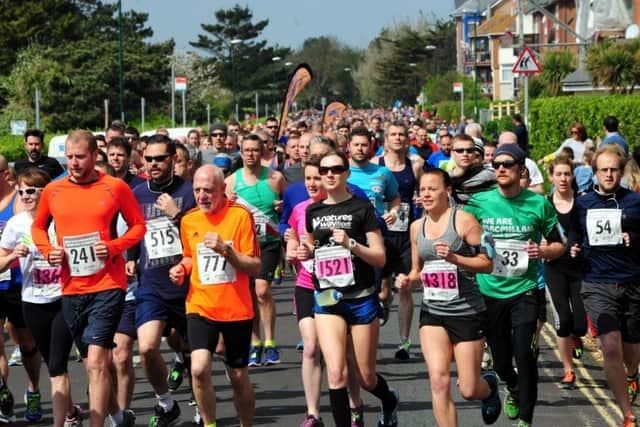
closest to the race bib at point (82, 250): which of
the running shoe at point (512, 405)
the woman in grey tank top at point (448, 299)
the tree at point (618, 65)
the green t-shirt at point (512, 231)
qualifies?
the woman in grey tank top at point (448, 299)

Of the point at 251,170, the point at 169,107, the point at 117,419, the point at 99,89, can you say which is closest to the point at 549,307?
the point at 251,170

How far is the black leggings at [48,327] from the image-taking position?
8.27 m

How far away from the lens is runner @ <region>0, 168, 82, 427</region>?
8078 mm

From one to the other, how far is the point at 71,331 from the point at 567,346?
14.5 feet

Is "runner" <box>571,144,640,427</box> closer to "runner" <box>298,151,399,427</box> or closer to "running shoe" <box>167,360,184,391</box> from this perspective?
"runner" <box>298,151,399,427</box>

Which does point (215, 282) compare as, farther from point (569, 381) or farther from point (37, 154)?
point (37, 154)

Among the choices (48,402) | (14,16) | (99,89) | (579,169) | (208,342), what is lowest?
(48,402)

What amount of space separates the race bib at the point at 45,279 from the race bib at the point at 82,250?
76cm

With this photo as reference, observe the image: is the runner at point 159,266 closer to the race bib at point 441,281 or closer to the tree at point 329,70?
the race bib at point 441,281

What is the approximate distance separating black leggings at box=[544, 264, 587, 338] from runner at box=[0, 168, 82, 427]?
13.5 ft

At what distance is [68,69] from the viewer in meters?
77.5

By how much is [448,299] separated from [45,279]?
288 cm

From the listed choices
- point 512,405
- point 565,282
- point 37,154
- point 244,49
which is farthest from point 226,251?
point 244,49

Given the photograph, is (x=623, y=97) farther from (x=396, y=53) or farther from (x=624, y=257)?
(x=396, y=53)
